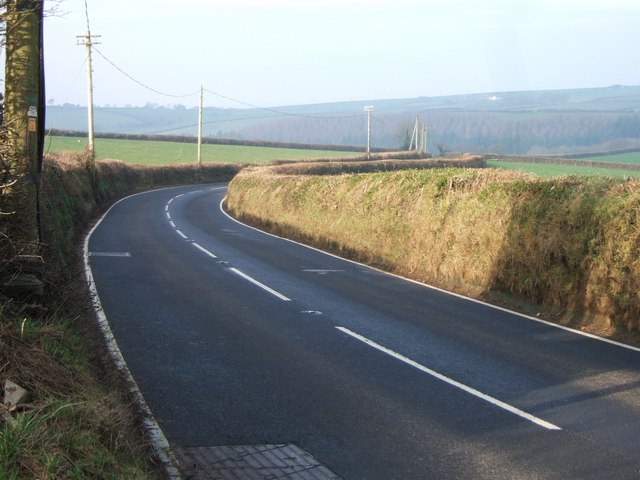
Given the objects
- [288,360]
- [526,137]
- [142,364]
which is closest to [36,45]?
[142,364]

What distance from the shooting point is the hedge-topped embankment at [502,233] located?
12102 mm

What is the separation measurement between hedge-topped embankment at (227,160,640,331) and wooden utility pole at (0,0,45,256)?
8239 mm

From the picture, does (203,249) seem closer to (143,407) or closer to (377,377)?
(377,377)

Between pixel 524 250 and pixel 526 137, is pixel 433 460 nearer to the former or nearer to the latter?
pixel 524 250

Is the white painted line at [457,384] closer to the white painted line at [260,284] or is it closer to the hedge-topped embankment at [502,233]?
the white painted line at [260,284]

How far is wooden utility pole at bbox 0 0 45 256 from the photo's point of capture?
8.29 meters

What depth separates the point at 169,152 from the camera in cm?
8819

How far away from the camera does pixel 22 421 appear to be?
4887 mm

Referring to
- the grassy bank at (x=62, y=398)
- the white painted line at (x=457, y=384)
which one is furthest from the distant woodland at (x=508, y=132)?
the grassy bank at (x=62, y=398)

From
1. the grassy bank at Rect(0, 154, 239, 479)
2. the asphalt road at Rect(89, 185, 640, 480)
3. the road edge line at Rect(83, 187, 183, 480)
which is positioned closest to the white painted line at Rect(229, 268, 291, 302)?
the asphalt road at Rect(89, 185, 640, 480)

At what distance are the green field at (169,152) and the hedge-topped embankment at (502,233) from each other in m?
51.1

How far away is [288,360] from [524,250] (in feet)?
21.0

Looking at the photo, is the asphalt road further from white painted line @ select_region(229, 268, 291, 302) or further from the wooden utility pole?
the wooden utility pole

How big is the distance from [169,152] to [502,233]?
251 ft
